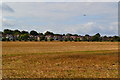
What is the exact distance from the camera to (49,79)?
37.9ft

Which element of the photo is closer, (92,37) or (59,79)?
(59,79)

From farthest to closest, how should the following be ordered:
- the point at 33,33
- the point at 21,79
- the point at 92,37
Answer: the point at 33,33
the point at 92,37
the point at 21,79

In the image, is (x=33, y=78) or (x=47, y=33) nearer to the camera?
(x=33, y=78)

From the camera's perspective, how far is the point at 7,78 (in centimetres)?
1173

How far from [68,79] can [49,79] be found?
3.20ft

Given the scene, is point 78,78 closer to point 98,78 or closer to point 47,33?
point 98,78

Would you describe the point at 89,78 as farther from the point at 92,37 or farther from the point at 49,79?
the point at 92,37

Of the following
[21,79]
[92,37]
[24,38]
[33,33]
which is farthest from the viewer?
[33,33]

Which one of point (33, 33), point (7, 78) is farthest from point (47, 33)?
point (7, 78)

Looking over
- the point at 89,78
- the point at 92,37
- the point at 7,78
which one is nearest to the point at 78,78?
the point at 89,78

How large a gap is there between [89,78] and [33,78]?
9.67 feet

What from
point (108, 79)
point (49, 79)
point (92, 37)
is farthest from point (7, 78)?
point (92, 37)

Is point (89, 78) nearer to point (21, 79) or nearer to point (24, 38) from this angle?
point (21, 79)

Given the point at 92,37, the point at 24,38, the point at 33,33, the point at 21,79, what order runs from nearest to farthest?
the point at 21,79 → the point at 24,38 → the point at 92,37 → the point at 33,33
